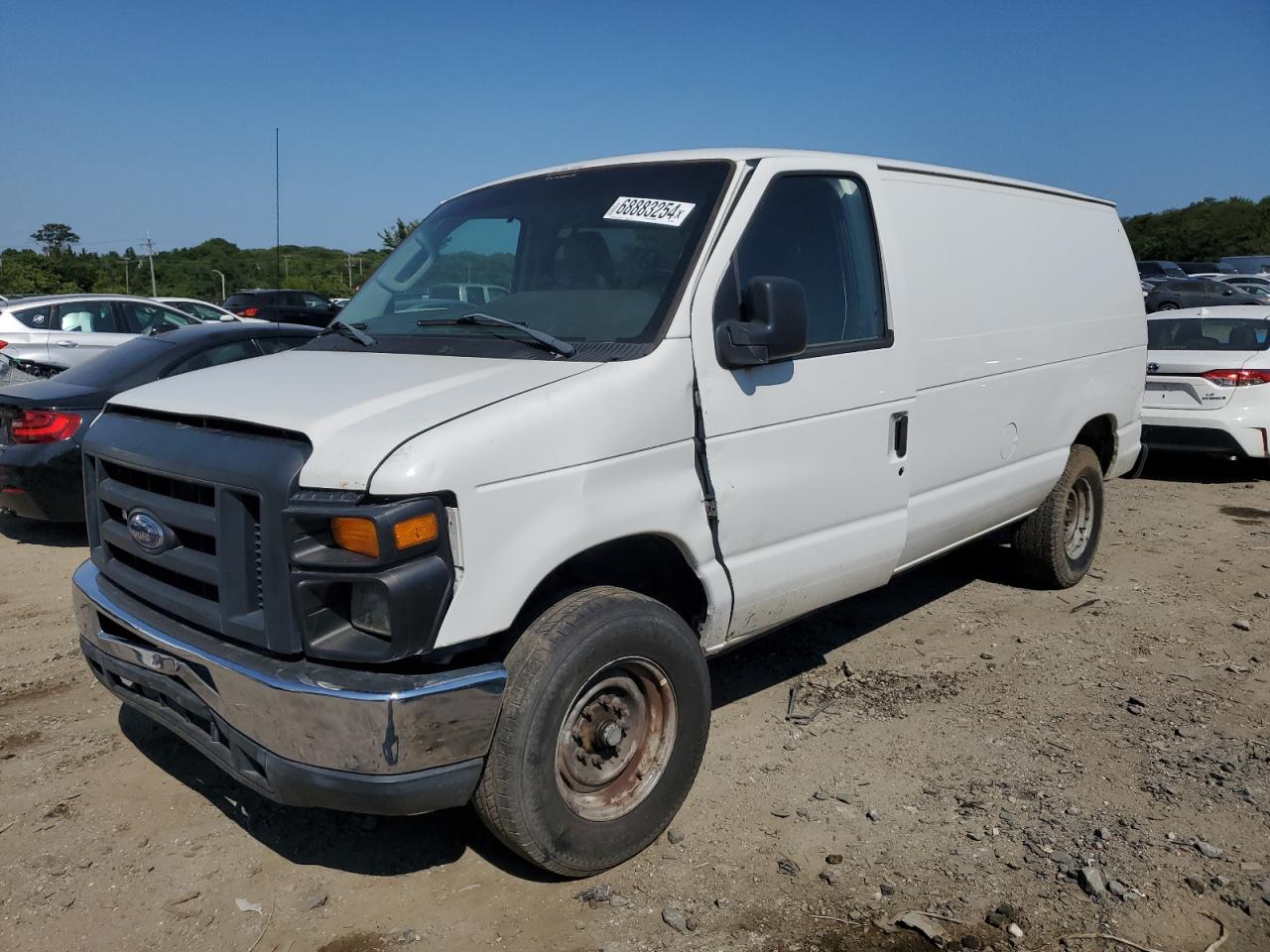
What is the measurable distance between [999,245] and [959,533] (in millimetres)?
1415

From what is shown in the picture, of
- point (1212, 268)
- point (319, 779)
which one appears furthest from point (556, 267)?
point (1212, 268)

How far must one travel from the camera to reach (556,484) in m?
2.92

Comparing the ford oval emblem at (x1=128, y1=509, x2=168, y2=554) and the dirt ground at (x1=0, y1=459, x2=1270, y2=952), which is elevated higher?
the ford oval emblem at (x1=128, y1=509, x2=168, y2=554)

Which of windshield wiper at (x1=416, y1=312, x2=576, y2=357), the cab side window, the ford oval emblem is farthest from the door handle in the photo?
the ford oval emblem

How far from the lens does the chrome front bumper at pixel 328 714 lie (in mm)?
2631

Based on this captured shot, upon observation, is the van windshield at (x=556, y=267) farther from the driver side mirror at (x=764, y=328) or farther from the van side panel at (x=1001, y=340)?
the van side panel at (x=1001, y=340)

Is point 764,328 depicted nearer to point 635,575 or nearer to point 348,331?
point 635,575

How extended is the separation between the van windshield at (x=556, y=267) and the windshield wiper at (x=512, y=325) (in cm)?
1

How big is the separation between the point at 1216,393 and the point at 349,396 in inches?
342

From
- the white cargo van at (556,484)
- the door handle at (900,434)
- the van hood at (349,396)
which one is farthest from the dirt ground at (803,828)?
the van hood at (349,396)

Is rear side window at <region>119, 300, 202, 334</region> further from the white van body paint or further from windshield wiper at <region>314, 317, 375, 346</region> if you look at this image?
the white van body paint

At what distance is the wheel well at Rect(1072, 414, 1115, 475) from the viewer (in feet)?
20.2

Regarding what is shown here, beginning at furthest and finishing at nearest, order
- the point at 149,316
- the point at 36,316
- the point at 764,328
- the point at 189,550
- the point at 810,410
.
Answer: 1. the point at 149,316
2. the point at 36,316
3. the point at 810,410
4. the point at 764,328
5. the point at 189,550

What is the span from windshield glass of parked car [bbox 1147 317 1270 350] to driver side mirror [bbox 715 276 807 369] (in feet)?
24.0
